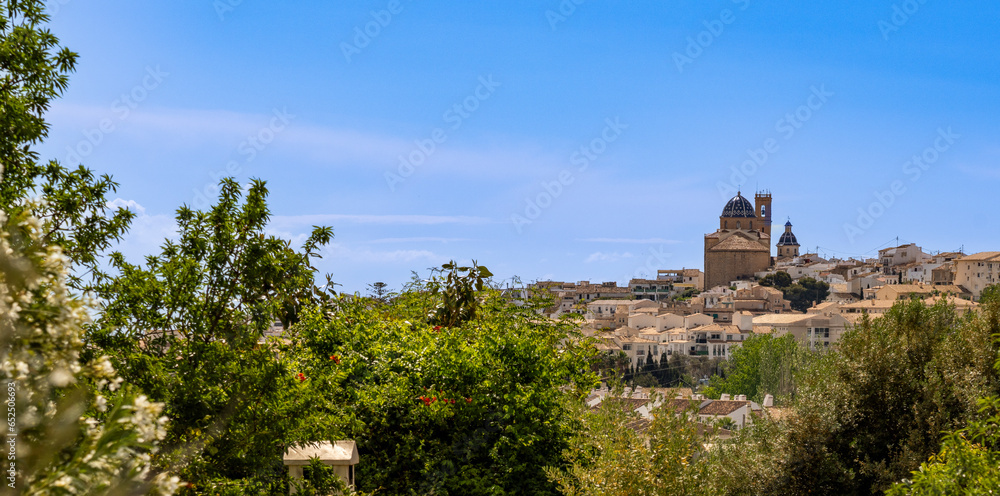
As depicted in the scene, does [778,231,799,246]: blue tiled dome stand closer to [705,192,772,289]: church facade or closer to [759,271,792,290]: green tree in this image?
[705,192,772,289]: church facade

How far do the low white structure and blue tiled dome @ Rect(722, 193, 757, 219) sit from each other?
5219 inches

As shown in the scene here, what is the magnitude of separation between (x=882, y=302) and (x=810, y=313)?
7584 mm

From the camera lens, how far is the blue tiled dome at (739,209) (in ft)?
432

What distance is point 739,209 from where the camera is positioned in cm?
13212

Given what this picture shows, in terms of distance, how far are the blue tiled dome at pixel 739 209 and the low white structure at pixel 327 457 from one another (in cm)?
13256

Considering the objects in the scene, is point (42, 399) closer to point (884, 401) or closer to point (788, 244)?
point (884, 401)

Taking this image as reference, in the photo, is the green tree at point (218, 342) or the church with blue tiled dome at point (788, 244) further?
the church with blue tiled dome at point (788, 244)

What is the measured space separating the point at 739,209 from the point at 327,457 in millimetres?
133593

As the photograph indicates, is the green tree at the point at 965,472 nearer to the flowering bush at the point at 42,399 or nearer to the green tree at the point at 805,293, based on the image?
the flowering bush at the point at 42,399

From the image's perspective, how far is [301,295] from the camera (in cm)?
682

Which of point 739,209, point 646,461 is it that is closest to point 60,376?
point 646,461

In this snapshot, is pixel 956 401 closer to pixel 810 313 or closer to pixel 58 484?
pixel 58 484

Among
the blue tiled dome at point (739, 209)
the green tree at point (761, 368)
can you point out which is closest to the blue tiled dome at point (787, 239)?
the blue tiled dome at point (739, 209)

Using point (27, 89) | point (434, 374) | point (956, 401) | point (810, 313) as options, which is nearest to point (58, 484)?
point (27, 89)
